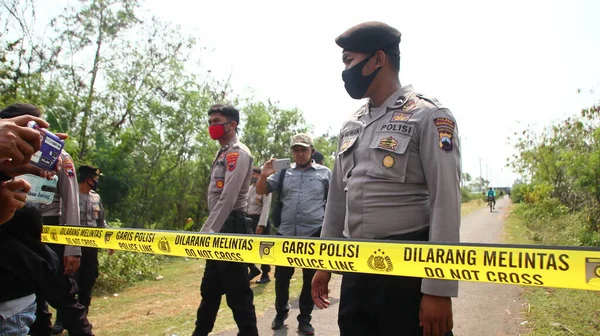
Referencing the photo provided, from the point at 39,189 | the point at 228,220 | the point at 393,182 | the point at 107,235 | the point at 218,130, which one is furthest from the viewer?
the point at 218,130

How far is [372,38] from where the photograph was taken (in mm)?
2203

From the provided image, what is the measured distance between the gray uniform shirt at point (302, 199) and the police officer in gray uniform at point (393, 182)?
2275 mm

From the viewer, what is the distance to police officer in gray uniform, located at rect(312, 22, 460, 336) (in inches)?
71.7

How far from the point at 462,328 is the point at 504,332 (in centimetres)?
39

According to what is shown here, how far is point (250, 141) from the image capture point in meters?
16.0

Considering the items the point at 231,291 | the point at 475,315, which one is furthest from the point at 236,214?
the point at 475,315

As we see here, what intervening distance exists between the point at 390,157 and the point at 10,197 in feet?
4.94

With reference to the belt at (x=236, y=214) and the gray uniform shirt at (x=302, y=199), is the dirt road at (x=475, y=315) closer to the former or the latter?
the gray uniform shirt at (x=302, y=199)

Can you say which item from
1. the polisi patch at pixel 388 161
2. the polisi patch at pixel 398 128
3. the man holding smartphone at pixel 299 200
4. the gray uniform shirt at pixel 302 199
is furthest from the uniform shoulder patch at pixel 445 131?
the gray uniform shirt at pixel 302 199

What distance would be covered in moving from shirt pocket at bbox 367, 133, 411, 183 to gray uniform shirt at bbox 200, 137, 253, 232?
1635 mm

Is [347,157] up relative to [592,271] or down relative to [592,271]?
up

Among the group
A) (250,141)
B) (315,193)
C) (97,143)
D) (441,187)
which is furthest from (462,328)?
(250,141)

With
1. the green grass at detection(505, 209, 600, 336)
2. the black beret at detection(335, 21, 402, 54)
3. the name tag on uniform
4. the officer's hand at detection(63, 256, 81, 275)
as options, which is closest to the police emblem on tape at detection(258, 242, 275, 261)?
the name tag on uniform

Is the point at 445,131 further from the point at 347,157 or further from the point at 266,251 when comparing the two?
the point at 266,251
